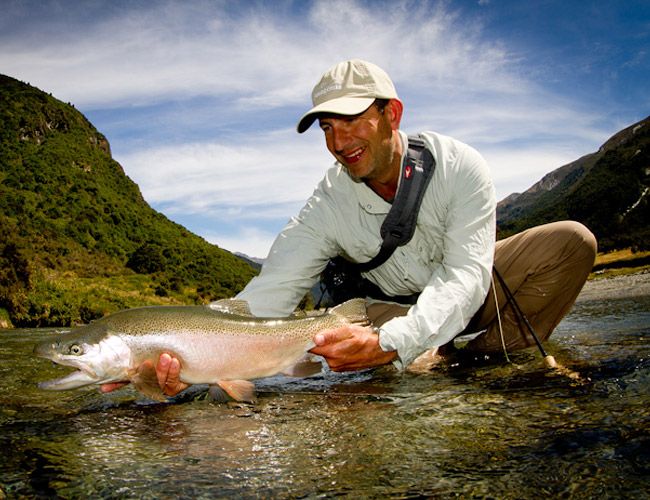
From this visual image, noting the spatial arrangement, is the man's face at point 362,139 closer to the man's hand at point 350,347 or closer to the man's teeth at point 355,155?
the man's teeth at point 355,155

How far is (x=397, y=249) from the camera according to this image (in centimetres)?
449

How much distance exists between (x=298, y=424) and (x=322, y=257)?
182cm

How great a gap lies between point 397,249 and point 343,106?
4.23ft

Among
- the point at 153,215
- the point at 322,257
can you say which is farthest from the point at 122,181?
the point at 322,257

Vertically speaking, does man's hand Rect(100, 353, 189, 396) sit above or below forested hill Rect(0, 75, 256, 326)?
below

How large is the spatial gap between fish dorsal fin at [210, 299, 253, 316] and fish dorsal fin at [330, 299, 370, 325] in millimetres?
638

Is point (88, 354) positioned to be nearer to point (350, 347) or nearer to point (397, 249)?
point (350, 347)

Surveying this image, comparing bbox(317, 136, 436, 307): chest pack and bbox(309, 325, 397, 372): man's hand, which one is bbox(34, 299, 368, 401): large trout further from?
bbox(317, 136, 436, 307): chest pack

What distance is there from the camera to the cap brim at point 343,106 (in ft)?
12.6

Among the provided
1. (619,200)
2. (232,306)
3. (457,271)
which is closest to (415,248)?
(457,271)

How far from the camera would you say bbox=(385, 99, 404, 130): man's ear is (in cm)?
417

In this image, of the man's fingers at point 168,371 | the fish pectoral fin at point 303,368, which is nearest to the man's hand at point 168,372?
the man's fingers at point 168,371

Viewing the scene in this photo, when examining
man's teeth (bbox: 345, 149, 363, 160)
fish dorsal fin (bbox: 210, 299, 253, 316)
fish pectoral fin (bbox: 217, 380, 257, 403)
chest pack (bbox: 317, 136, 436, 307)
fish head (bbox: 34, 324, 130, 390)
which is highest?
man's teeth (bbox: 345, 149, 363, 160)

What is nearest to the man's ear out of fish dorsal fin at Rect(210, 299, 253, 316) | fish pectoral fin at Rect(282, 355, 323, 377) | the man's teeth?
the man's teeth
